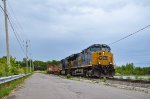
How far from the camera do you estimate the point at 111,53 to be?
40031mm

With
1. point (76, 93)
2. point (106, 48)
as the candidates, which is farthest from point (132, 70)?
point (76, 93)

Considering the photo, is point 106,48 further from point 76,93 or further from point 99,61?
point 76,93

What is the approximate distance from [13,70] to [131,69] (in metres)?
28.6

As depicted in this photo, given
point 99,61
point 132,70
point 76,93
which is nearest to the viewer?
point 76,93

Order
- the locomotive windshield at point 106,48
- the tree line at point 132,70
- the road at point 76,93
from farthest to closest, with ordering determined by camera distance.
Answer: the tree line at point 132,70, the locomotive windshield at point 106,48, the road at point 76,93

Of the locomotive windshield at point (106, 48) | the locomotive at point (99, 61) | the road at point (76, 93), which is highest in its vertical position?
the locomotive windshield at point (106, 48)

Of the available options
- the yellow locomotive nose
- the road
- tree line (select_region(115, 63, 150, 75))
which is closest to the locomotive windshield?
the yellow locomotive nose

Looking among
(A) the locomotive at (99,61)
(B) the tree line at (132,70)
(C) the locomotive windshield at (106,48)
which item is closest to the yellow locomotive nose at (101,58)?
(A) the locomotive at (99,61)

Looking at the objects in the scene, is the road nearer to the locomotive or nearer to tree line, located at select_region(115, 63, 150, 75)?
the locomotive

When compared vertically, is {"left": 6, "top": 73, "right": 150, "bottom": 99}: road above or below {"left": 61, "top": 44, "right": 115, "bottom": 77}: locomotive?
below

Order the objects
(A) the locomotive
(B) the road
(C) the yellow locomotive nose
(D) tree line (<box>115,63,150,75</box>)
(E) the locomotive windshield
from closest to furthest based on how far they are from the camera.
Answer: (B) the road < (A) the locomotive < (C) the yellow locomotive nose < (E) the locomotive windshield < (D) tree line (<box>115,63,150,75</box>)

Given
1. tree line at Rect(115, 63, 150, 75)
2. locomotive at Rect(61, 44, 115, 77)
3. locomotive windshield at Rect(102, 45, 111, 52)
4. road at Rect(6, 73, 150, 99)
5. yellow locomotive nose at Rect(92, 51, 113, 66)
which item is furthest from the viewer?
tree line at Rect(115, 63, 150, 75)

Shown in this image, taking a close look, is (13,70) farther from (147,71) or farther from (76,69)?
(147,71)

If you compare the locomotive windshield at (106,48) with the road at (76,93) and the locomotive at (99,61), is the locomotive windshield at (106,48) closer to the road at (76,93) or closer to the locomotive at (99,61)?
the locomotive at (99,61)
